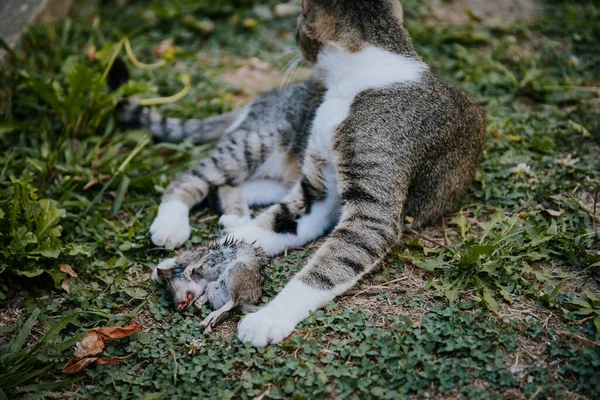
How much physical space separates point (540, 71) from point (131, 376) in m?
Result: 4.06

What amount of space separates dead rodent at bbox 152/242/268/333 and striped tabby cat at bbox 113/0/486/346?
17 cm

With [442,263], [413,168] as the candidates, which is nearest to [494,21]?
[413,168]

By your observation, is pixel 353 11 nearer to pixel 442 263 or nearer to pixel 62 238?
pixel 442 263

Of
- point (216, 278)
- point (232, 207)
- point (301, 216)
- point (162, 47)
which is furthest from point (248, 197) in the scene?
point (162, 47)

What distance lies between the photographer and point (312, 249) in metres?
3.43

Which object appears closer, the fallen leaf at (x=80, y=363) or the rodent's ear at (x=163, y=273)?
the fallen leaf at (x=80, y=363)

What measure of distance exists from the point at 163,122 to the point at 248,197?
3.14 feet

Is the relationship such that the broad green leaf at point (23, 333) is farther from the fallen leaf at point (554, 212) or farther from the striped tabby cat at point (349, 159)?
the fallen leaf at point (554, 212)

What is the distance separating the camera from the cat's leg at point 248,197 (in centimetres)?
372

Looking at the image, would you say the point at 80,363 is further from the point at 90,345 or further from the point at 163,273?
the point at 163,273

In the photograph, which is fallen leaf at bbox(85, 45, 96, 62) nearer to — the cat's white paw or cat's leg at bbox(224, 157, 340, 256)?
the cat's white paw

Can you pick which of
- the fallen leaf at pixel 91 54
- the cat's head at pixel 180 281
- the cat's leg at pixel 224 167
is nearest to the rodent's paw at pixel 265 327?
the cat's head at pixel 180 281

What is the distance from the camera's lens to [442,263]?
3035mm

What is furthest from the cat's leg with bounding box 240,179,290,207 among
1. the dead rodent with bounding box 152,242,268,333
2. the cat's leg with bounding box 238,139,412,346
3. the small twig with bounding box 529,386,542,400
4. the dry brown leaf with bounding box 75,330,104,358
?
the small twig with bounding box 529,386,542,400
